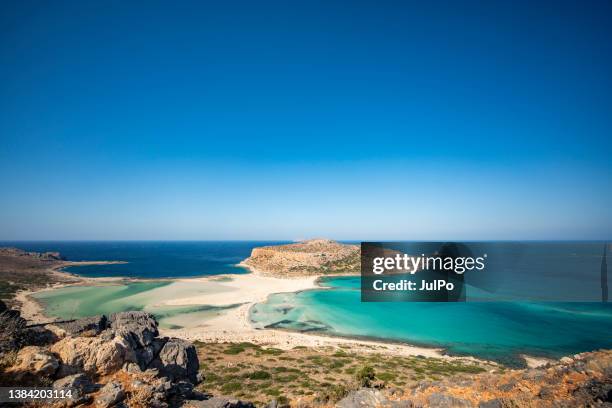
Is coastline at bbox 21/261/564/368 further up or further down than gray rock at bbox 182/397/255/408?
further down

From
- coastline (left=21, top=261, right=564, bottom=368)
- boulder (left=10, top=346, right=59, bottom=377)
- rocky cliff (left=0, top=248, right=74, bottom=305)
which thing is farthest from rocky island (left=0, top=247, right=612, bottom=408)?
rocky cliff (left=0, top=248, right=74, bottom=305)

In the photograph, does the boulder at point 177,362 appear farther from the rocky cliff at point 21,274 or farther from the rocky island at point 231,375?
the rocky cliff at point 21,274

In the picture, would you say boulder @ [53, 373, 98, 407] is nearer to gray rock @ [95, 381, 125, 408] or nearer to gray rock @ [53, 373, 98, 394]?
gray rock @ [53, 373, 98, 394]

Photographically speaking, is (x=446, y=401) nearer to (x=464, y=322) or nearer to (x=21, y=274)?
(x=464, y=322)

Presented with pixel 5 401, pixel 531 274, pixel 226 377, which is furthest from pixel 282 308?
pixel 531 274

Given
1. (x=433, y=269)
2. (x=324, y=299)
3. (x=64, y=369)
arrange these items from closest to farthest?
(x=64, y=369), (x=433, y=269), (x=324, y=299)

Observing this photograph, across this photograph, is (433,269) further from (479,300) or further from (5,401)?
(479,300)
